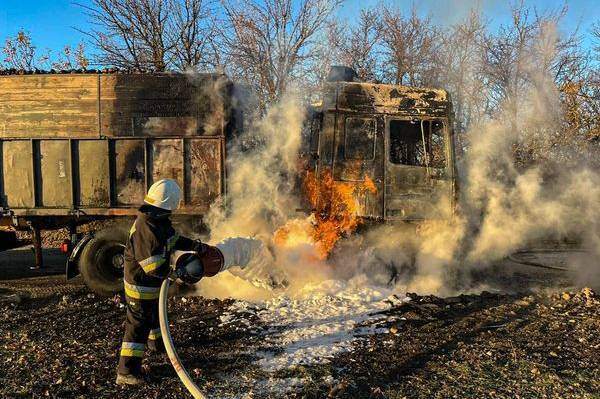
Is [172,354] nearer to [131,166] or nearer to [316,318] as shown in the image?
[316,318]

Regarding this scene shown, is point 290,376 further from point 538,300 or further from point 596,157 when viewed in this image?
point 596,157

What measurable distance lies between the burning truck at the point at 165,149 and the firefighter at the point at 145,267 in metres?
2.79

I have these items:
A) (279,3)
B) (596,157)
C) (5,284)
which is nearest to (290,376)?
(5,284)

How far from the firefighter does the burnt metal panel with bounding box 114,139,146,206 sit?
2935 millimetres

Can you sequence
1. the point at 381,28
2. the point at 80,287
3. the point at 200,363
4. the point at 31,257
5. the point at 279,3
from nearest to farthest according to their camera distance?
the point at 200,363
the point at 80,287
the point at 31,257
the point at 279,3
the point at 381,28

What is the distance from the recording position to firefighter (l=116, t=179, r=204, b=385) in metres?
3.85

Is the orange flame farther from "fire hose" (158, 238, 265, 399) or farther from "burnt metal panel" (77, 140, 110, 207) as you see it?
"burnt metal panel" (77, 140, 110, 207)

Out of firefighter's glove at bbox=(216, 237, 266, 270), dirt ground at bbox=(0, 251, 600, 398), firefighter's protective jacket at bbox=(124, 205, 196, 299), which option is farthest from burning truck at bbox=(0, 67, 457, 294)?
firefighter's protective jacket at bbox=(124, 205, 196, 299)

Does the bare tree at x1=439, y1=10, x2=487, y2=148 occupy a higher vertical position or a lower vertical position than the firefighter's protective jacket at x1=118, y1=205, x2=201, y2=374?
higher

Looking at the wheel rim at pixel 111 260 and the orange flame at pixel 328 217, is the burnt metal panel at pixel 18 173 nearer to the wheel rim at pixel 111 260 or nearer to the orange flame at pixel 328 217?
the wheel rim at pixel 111 260

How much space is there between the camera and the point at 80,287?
743cm

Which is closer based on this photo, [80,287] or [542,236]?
[80,287]

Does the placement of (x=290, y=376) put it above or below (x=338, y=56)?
below

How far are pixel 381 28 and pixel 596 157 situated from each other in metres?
11.1
